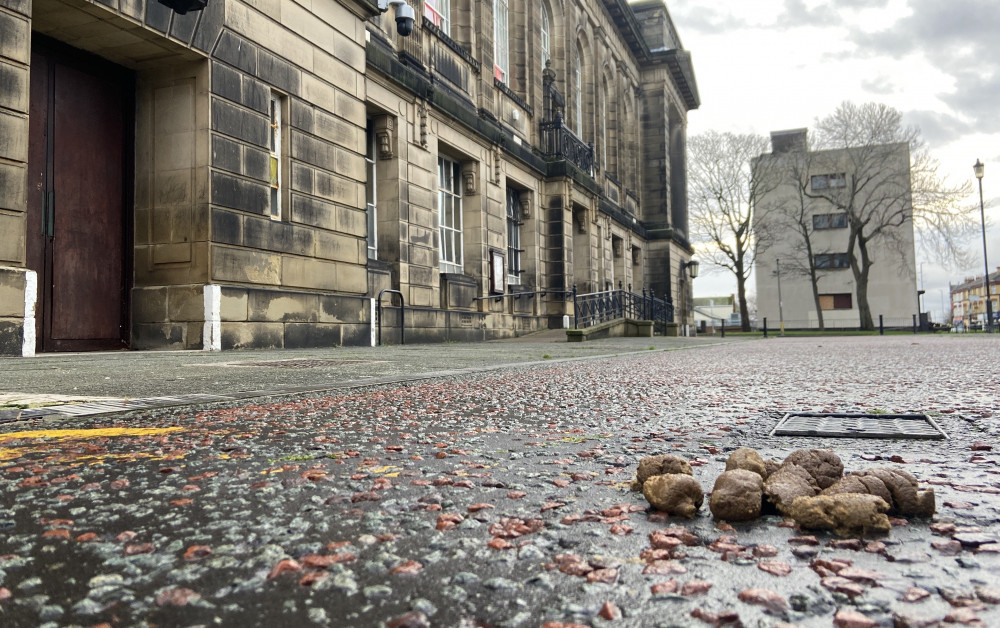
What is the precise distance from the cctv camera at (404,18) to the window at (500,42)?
22.4 feet

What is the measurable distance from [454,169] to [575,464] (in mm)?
15293

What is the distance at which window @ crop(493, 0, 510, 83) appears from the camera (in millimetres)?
18953

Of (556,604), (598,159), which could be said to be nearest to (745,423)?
(556,604)

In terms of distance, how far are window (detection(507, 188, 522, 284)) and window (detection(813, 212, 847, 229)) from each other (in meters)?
35.7

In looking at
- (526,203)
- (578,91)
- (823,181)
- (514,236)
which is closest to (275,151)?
(514,236)

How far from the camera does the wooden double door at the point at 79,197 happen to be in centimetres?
712

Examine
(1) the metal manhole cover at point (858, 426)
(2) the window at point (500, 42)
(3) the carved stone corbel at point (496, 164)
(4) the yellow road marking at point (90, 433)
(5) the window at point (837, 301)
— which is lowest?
(1) the metal manhole cover at point (858, 426)

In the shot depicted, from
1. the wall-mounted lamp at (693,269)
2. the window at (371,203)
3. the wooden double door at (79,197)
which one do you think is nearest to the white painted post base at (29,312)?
the wooden double door at (79,197)

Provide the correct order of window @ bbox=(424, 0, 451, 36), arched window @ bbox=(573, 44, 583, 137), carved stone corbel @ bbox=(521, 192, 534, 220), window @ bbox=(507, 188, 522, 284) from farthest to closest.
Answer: arched window @ bbox=(573, 44, 583, 137), carved stone corbel @ bbox=(521, 192, 534, 220), window @ bbox=(507, 188, 522, 284), window @ bbox=(424, 0, 451, 36)

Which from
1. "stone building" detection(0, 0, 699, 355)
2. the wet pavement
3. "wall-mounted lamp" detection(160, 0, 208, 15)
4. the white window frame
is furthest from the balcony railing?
the wet pavement

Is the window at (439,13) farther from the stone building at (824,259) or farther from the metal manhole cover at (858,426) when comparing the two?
the stone building at (824,259)

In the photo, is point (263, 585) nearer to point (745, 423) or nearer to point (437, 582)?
point (437, 582)

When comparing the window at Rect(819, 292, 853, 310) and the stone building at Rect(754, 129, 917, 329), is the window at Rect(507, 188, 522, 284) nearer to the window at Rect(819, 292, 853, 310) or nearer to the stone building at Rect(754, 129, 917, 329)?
the stone building at Rect(754, 129, 917, 329)

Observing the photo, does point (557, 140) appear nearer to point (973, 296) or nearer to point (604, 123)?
point (604, 123)
